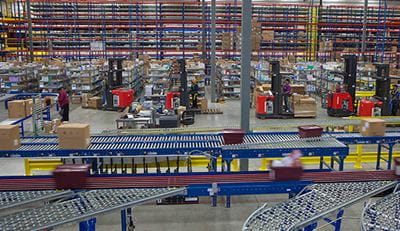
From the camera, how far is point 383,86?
1333 cm

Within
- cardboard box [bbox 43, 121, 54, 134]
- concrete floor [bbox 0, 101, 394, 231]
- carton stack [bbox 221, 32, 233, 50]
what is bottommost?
concrete floor [bbox 0, 101, 394, 231]

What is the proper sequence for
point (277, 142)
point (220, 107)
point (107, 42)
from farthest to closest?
point (107, 42)
point (220, 107)
point (277, 142)

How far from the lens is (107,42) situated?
26.5m

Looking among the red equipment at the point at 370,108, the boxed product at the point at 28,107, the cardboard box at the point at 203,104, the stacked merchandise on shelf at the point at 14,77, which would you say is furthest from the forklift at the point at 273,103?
the stacked merchandise on shelf at the point at 14,77

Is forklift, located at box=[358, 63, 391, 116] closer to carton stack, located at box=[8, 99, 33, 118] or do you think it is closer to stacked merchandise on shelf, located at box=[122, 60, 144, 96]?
stacked merchandise on shelf, located at box=[122, 60, 144, 96]

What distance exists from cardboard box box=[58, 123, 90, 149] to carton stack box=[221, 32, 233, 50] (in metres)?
19.1

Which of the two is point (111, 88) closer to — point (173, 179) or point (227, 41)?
point (227, 41)

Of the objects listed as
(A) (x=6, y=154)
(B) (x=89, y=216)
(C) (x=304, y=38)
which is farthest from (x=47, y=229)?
(C) (x=304, y=38)

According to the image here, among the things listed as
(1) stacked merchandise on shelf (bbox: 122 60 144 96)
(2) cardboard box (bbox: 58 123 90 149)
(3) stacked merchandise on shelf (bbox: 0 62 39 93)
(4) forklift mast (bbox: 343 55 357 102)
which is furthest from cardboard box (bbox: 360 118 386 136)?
(3) stacked merchandise on shelf (bbox: 0 62 39 93)

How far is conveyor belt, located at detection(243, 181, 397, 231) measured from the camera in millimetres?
3676

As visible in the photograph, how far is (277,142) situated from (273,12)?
2321 cm

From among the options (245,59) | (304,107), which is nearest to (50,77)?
(304,107)

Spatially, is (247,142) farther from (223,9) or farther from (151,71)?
(223,9)

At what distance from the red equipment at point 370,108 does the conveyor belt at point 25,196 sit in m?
12.0
